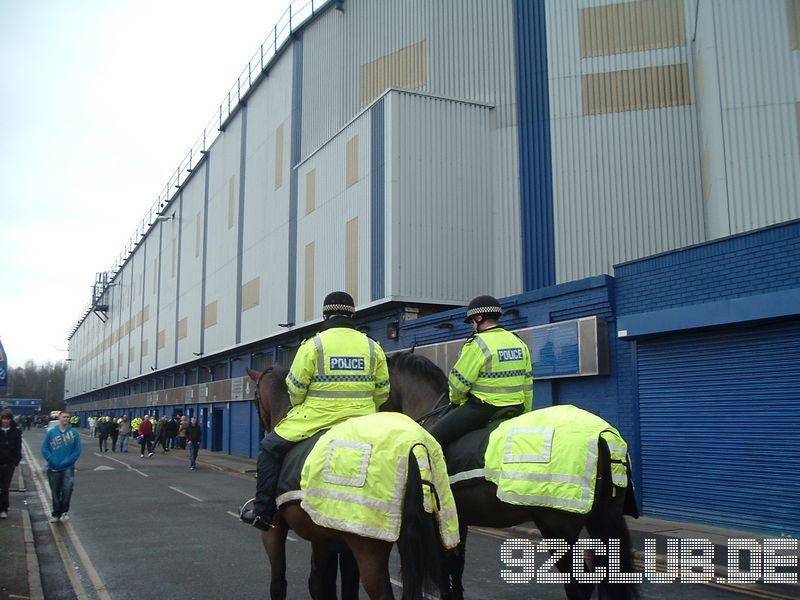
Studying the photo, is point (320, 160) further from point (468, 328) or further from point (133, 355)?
point (133, 355)

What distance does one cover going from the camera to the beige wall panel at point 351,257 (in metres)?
21.7

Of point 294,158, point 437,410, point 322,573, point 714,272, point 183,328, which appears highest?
point 294,158

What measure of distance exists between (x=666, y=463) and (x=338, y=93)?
1804 cm

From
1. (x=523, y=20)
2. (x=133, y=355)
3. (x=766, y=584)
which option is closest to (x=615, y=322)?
(x=766, y=584)

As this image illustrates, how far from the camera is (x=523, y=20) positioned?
20.8 m

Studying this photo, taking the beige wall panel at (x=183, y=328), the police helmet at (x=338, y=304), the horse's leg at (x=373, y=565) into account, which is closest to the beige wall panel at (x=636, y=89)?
the police helmet at (x=338, y=304)

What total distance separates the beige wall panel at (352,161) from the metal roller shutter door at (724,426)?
38.7 feet

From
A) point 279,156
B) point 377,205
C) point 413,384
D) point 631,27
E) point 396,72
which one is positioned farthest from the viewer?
point 279,156

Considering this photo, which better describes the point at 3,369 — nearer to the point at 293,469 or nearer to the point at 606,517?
the point at 293,469

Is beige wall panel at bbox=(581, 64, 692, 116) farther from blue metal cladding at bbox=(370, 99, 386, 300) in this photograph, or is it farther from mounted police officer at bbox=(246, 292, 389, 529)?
mounted police officer at bbox=(246, 292, 389, 529)

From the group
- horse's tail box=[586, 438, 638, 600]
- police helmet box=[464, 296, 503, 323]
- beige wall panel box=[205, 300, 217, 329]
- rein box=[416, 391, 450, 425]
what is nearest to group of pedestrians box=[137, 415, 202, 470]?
beige wall panel box=[205, 300, 217, 329]

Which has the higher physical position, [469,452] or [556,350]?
[556,350]
